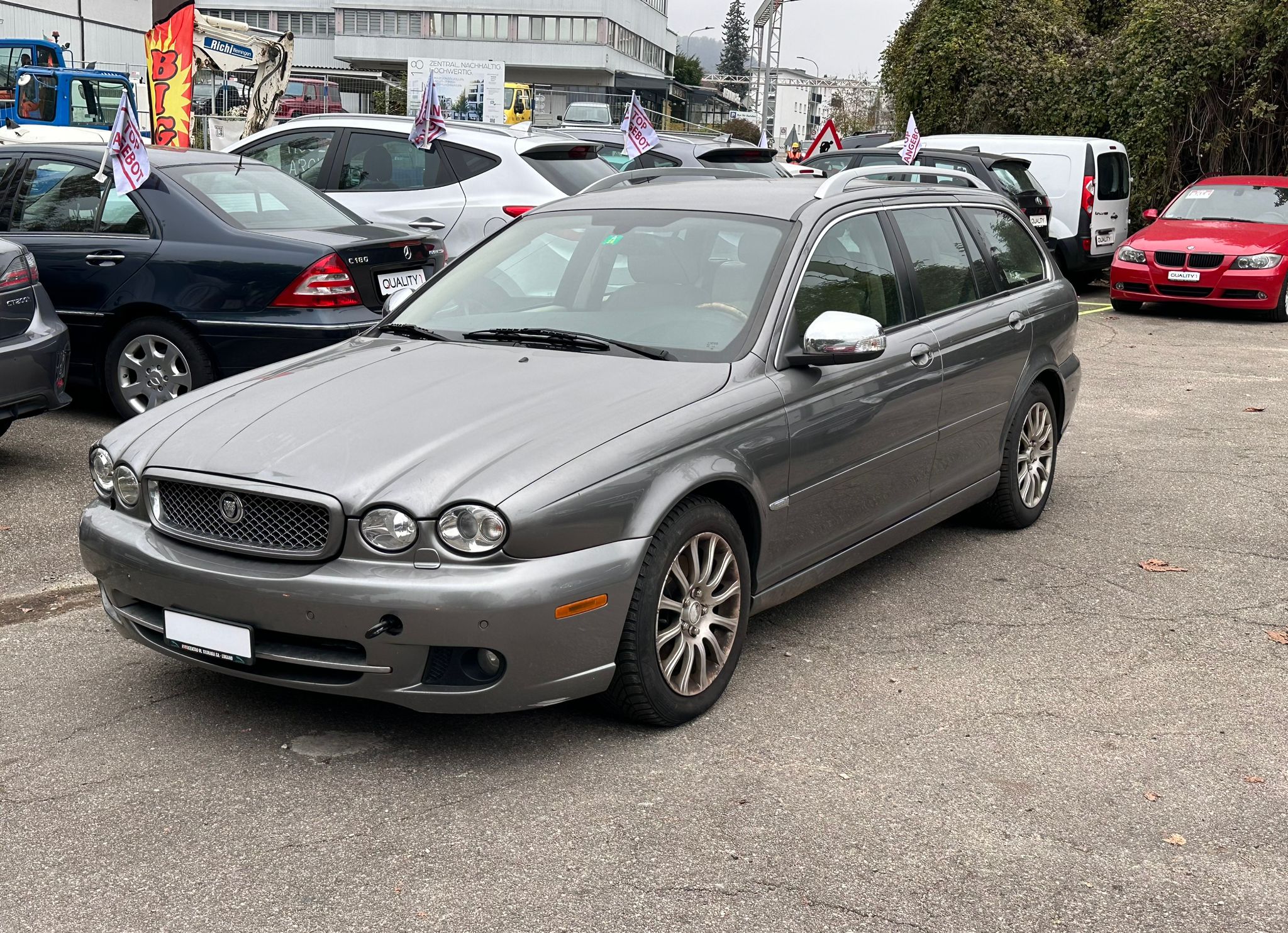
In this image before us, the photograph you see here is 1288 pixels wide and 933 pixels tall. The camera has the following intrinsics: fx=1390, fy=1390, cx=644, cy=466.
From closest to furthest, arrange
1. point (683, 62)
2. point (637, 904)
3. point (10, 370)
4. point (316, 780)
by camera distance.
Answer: point (637, 904) < point (316, 780) < point (10, 370) < point (683, 62)

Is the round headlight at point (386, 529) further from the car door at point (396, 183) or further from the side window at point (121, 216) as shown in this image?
the car door at point (396, 183)

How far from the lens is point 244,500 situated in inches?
152

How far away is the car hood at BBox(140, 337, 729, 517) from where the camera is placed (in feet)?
12.4

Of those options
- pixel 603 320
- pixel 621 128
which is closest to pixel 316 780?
pixel 603 320

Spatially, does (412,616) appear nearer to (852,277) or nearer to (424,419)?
(424,419)

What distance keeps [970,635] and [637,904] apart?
230 centimetres

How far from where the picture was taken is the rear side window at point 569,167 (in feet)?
34.2

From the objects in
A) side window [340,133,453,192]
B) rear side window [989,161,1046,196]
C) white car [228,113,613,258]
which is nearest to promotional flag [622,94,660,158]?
white car [228,113,613,258]

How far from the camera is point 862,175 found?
5.77 meters

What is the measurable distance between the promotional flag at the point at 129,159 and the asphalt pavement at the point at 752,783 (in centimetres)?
293

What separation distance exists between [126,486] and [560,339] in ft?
4.84

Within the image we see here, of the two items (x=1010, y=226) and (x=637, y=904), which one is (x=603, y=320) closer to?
(x=637, y=904)

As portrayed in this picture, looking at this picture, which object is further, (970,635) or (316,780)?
(970,635)

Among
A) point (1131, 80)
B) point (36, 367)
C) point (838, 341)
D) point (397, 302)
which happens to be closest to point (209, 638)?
point (397, 302)
